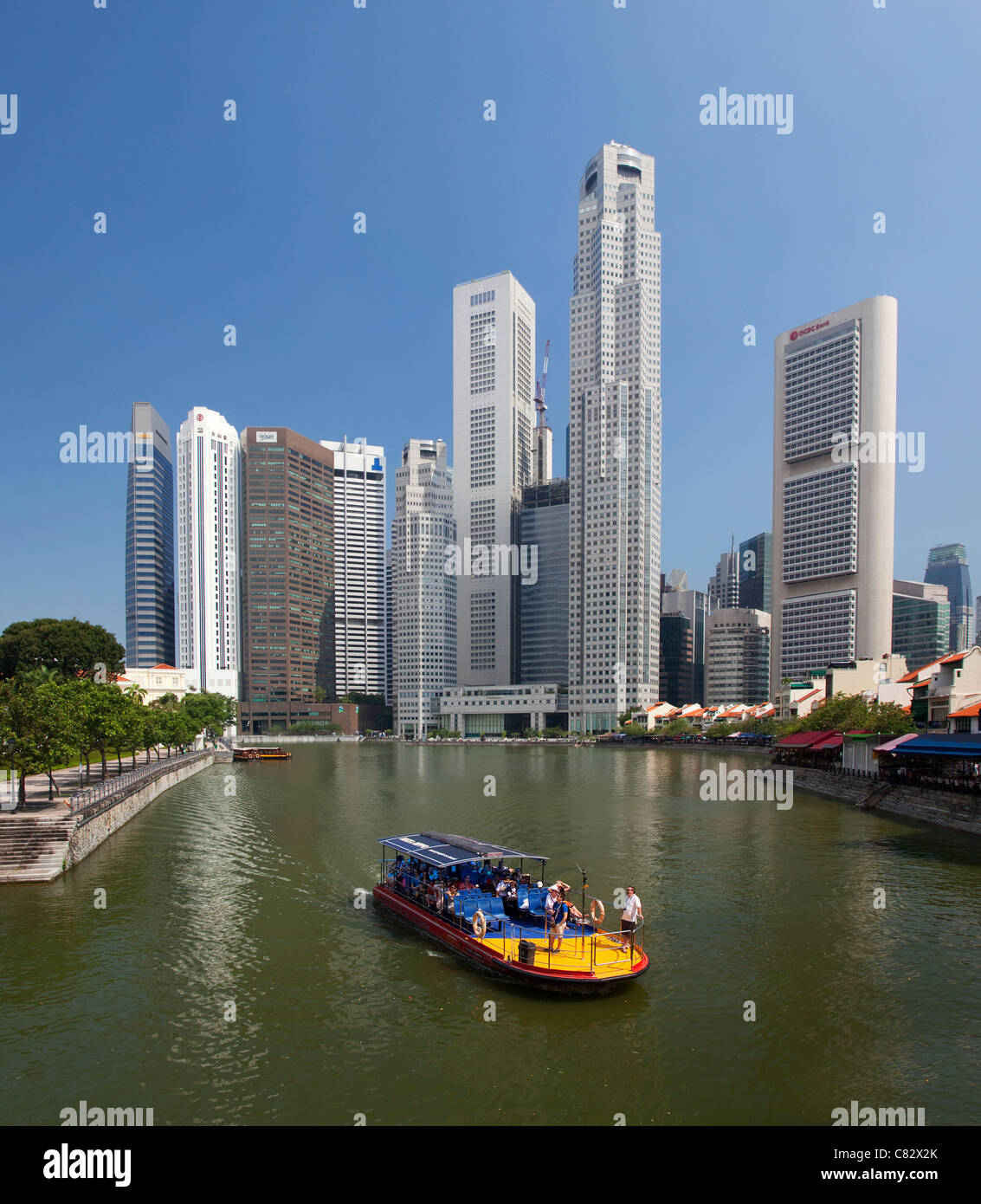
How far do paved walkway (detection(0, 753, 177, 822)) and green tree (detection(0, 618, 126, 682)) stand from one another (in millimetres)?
23796

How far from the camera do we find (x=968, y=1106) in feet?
48.5

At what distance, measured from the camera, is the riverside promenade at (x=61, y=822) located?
32.9 metres

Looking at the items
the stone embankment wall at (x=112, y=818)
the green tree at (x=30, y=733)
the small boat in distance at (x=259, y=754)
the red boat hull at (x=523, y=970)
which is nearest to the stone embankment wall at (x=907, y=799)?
the red boat hull at (x=523, y=970)

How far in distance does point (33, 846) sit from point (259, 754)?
8901 centimetres

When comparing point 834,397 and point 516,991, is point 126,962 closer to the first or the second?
point 516,991

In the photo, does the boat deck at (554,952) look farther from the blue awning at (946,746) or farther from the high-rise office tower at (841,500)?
the high-rise office tower at (841,500)

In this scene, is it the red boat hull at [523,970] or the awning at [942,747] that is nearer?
the red boat hull at [523,970]

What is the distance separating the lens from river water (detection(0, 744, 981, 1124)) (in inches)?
602

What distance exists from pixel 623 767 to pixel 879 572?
11498 centimetres

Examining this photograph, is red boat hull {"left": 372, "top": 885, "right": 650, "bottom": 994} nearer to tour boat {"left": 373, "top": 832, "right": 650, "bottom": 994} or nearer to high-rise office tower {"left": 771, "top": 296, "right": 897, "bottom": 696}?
tour boat {"left": 373, "top": 832, "right": 650, "bottom": 994}

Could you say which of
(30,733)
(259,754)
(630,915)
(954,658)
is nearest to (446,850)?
(630,915)

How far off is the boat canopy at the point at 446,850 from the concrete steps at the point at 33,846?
54.3 ft
